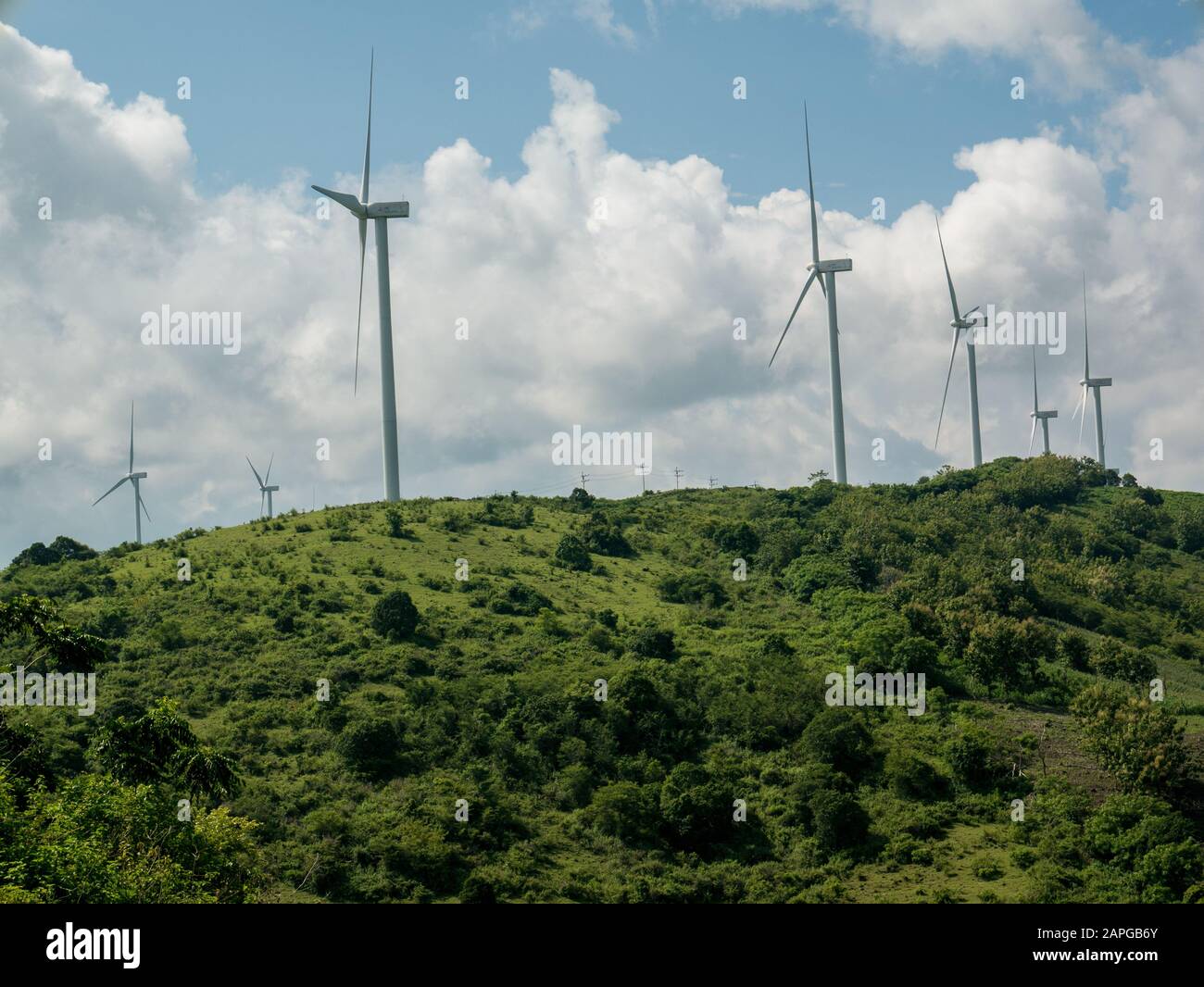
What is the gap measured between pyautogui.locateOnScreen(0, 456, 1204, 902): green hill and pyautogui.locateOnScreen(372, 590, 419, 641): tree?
271 millimetres

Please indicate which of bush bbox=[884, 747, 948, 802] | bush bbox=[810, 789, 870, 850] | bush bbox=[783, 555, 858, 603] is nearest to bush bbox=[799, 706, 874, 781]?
bush bbox=[884, 747, 948, 802]

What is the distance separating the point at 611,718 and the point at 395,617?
20.9 meters

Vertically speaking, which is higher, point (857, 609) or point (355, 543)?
point (355, 543)

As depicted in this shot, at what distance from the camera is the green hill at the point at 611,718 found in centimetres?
5991

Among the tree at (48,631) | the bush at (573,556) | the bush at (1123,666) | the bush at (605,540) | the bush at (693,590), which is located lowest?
the bush at (1123,666)

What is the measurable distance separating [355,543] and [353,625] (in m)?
Result: 20.7

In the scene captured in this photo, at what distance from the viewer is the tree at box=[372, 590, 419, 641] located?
292ft

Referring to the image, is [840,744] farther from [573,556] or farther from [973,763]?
[573,556]

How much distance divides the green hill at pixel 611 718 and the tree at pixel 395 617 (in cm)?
27

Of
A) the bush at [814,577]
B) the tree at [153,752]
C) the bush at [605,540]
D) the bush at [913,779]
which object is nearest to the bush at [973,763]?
the bush at [913,779]

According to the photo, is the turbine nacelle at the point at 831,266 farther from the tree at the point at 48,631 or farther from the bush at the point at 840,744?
the tree at the point at 48,631
